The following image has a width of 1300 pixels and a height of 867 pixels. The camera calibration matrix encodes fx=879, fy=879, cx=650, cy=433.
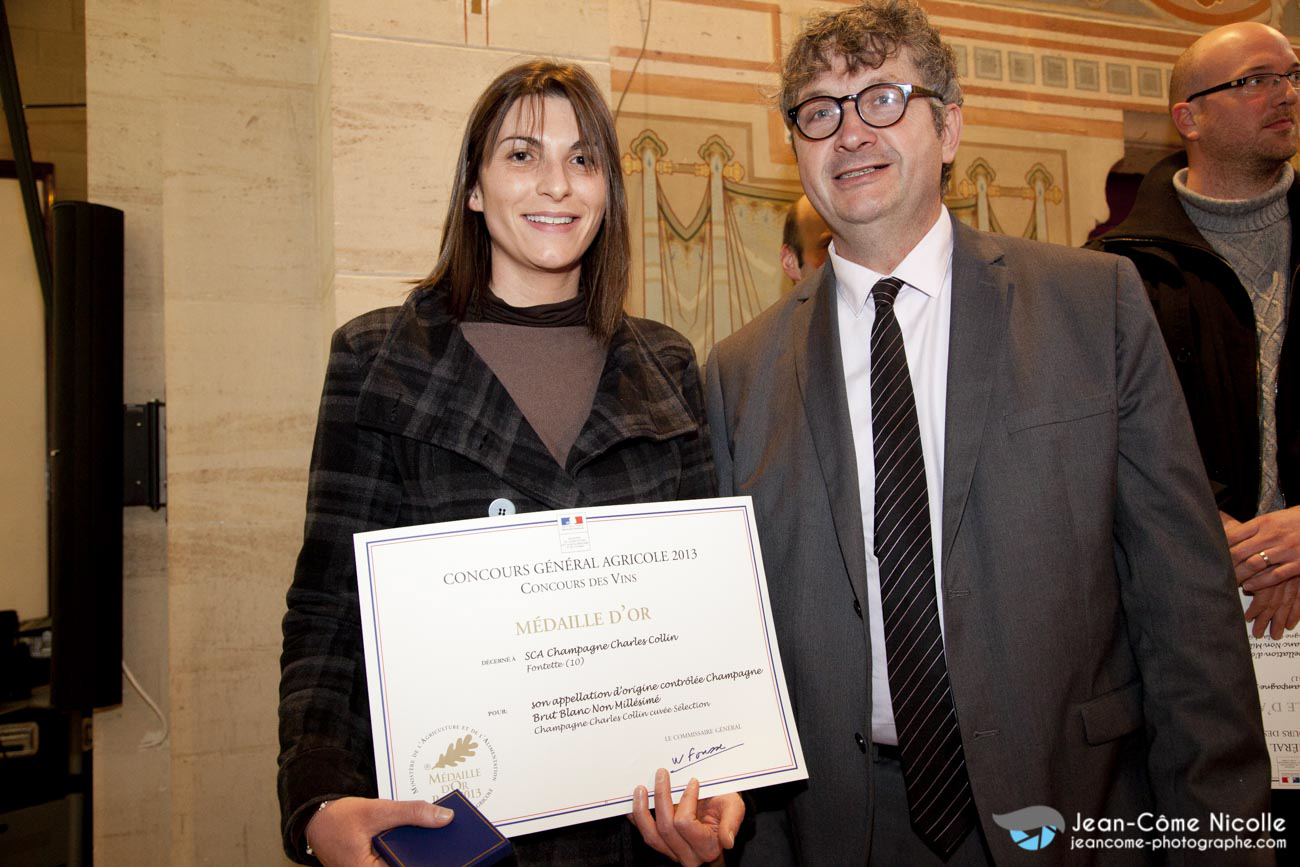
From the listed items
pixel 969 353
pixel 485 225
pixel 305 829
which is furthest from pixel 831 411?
pixel 305 829

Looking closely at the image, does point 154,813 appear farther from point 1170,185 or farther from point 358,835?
point 1170,185

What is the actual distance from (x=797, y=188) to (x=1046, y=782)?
316 cm

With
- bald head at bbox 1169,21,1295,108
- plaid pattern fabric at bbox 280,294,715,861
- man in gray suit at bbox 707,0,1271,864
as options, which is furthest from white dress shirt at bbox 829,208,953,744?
bald head at bbox 1169,21,1295,108

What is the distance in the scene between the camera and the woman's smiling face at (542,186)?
68.3 inches

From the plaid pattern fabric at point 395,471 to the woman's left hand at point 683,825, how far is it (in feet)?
1.48

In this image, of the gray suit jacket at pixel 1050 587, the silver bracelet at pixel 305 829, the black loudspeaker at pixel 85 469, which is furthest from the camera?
the black loudspeaker at pixel 85 469

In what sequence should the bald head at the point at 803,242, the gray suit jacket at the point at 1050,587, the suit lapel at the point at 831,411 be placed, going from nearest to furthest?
1. the gray suit jacket at the point at 1050,587
2. the suit lapel at the point at 831,411
3. the bald head at the point at 803,242

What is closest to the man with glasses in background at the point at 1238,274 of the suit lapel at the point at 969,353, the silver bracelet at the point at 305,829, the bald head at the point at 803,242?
the suit lapel at the point at 969,353

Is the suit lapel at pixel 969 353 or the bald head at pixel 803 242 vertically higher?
the bald head at pixel 803 242

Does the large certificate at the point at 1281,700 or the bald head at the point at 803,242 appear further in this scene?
the bald head at the point at 803,242

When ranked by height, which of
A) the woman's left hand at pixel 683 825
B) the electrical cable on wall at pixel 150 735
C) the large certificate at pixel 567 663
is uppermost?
the large certificate at pixel 567 663

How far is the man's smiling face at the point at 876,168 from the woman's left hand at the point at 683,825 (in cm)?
123
